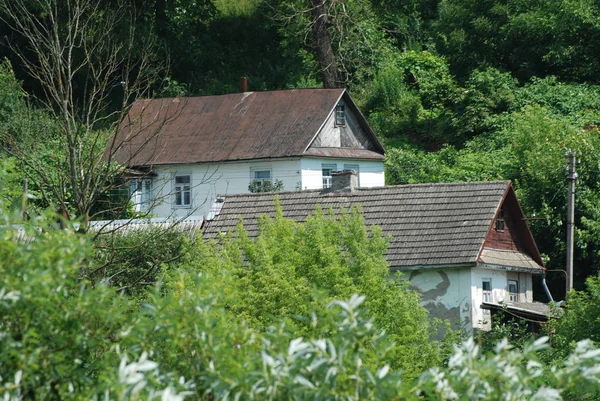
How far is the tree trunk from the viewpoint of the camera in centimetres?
4262

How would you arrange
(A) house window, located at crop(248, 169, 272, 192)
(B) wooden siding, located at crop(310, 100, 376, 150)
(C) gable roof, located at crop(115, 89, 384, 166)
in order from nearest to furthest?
Answer: (A) house window, located at crop(248, 169, 272, 192), (C) gable roof, located at crop(115, 89, 384, 166), (B) wooden siding, located at crop(310, 100, 376, 150)

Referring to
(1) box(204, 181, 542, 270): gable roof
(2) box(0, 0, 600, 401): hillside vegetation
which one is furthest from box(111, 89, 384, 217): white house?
(1) box(204, 181, 542, 270): gable roof

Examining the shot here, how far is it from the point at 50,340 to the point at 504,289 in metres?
23.3

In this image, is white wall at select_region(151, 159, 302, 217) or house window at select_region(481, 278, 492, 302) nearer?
house window at select_region(481, 278, 492, 302)

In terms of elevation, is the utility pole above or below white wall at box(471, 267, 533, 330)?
above

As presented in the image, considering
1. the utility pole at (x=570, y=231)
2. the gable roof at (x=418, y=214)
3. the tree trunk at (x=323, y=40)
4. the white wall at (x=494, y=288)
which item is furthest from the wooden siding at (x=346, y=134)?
the utility pole at (x=570, y=231)

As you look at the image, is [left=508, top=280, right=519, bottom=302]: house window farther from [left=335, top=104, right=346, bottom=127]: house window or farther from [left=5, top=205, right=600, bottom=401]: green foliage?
[left=5, top=205, right=600, bottom=401]: green foliage

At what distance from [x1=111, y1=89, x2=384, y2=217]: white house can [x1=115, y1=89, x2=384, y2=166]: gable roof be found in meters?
0.03

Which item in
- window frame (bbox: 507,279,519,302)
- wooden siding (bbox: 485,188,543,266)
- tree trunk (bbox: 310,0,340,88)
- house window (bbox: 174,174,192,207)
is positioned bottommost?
window frame (bbox: 507,279,519,302)

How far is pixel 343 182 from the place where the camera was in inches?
1240

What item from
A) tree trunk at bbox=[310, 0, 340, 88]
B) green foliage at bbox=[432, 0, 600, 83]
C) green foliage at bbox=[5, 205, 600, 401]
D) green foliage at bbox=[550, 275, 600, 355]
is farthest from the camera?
tree trunk at bbox=[310, 0, 340, 88]

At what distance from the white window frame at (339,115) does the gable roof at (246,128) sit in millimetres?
309

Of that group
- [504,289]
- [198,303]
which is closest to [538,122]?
[504,289]

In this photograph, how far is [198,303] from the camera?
805 centimetres
